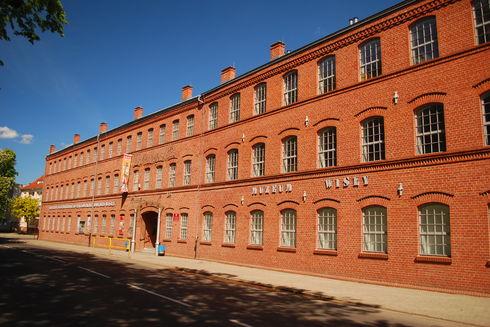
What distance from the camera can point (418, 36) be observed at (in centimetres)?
1645

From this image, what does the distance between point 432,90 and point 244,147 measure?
459 inches

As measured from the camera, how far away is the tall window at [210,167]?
2683 centimetres

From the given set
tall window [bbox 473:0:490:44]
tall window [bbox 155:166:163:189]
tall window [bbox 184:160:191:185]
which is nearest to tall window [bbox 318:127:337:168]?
tall window [bbox 473:0:490:44]

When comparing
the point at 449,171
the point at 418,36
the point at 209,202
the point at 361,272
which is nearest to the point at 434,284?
the point at 361,272

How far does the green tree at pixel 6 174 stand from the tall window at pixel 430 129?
5113 centimetres

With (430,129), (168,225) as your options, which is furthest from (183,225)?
(430,129)

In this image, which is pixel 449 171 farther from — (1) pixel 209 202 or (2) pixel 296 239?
(1) pixel 209 202

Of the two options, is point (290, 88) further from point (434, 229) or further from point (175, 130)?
point (175, 130)

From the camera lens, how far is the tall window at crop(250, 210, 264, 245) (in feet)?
72.2

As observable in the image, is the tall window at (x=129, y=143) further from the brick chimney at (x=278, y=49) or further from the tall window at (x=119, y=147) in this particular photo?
the brick chimney at (x=278, y=49)

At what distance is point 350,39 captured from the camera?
61.8 feet

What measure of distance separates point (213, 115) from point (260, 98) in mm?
5064

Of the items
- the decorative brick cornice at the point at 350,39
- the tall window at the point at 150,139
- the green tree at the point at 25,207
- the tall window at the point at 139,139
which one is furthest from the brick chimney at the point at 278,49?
the green tree at the point at 25,207

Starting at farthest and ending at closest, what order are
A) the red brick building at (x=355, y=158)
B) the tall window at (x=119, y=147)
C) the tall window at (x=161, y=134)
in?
the tall window at (x=119, y=147) → the tall window at (x=161, y=134) → the red brick building at (x=355, y=158)
